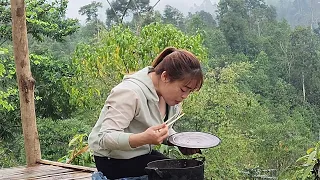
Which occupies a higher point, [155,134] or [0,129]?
[155,134]

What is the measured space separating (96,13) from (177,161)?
64.7 ft

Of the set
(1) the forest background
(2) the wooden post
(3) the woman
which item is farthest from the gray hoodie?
(2) the wooden post

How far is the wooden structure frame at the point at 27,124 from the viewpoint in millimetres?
3102

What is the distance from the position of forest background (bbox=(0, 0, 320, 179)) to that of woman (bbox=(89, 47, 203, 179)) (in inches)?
25.7

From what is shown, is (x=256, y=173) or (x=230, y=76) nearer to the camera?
(x=256, y=173)

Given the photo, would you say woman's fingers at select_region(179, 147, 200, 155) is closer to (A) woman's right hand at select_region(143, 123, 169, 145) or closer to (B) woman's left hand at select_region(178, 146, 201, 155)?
(B) woman's left hand at select_region(178, 146, 201, 155)

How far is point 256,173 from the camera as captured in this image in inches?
420

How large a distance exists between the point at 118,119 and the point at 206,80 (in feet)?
36.7

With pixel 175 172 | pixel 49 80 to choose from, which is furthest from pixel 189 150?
pixel 49 80

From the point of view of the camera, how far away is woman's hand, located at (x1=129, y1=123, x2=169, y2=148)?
5.12 feet

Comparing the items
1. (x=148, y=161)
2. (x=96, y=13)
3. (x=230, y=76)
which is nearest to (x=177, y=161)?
(x=148, y=161)

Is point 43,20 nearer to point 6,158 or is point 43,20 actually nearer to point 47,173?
point 6,158

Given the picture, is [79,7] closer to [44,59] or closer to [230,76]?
[230,76]

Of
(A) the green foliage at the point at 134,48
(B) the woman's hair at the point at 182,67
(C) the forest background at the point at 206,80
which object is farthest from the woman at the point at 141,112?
(A) the green foliage at the point at 134,48
